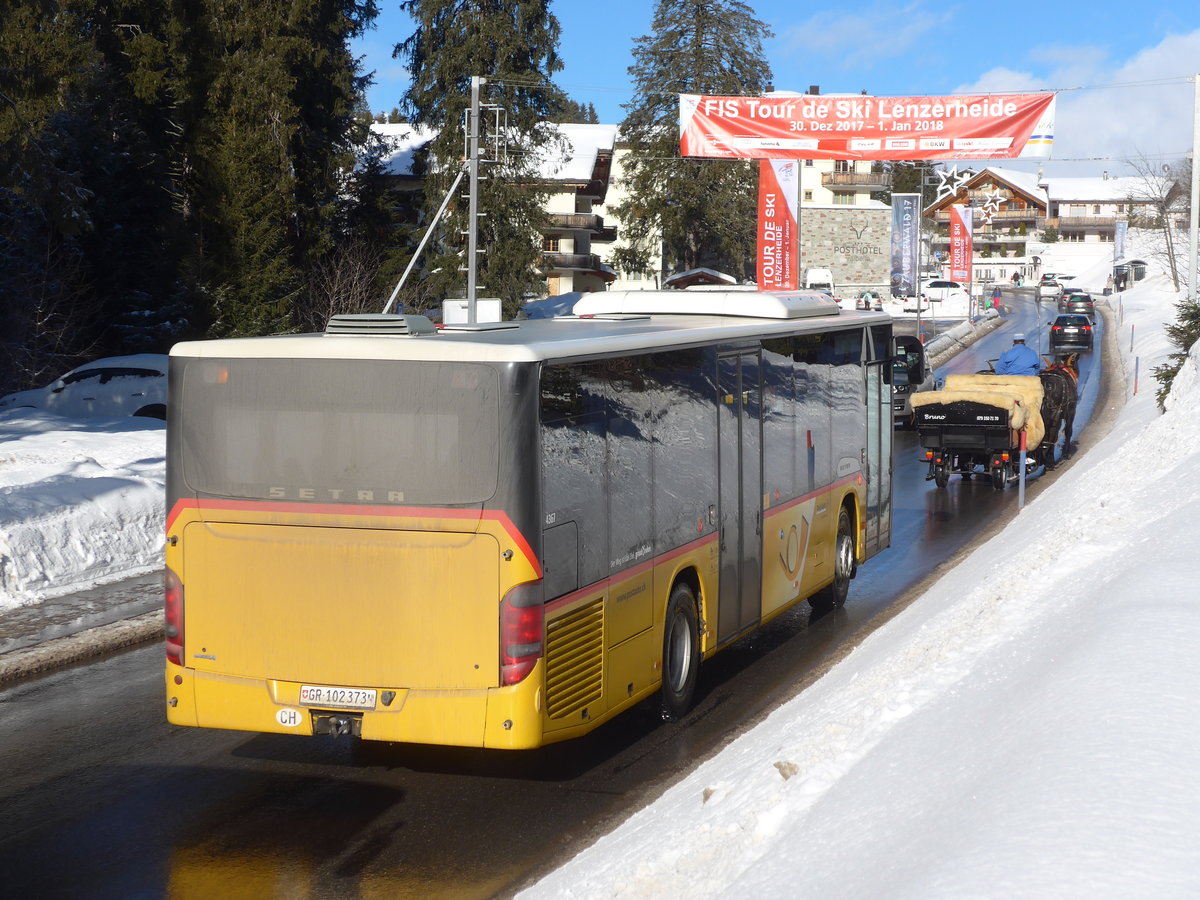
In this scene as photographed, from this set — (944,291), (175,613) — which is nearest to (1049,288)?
(944,291)

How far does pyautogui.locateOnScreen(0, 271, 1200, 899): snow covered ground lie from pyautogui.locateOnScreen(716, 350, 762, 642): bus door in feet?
3.70

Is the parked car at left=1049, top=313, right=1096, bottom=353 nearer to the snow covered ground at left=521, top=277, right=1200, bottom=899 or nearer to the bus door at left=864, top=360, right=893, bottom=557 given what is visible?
the bus door at left=864, top=360, right=893, bottom=557

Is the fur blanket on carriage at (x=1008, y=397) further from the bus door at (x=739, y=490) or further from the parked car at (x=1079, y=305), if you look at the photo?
the parked car at (x=1079, y=305)

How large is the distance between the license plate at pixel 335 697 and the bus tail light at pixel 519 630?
86 cm

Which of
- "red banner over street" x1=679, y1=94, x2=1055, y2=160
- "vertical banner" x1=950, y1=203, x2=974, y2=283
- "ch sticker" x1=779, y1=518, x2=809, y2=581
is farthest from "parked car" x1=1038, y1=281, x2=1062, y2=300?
"ch sticker" x1=779, y1=518, x2=809, y2=581

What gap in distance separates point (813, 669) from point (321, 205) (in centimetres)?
3464

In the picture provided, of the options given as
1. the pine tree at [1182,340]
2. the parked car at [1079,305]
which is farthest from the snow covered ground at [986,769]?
the parked car at [1079,305]

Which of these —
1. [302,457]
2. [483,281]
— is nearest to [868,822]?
[302,457]

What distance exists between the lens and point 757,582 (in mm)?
11602

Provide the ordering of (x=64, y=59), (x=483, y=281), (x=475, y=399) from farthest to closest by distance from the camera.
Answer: (x=483, y=281) < (x=64, y=59) < (x=475, y=399)

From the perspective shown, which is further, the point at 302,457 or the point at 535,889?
the point at 302,457

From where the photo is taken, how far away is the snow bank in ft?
45.1

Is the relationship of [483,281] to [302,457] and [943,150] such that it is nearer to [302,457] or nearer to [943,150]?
[943,150]

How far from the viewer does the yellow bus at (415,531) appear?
7832mm
